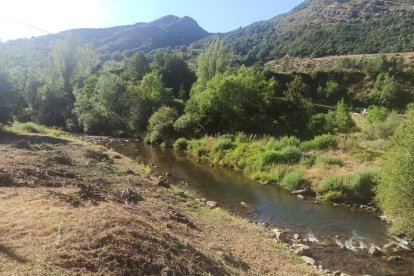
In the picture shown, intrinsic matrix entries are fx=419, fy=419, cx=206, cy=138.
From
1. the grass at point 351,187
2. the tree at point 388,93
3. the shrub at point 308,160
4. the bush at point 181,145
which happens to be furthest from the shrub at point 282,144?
the tree at point 388,93

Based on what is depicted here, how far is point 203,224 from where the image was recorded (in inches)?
730

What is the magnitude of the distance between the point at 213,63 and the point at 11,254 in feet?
201

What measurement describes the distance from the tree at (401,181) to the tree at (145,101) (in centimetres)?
4114

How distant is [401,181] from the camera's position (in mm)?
18938

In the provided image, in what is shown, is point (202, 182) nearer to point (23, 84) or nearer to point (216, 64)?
point (216, 64)

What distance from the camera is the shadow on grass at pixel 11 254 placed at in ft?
32.3

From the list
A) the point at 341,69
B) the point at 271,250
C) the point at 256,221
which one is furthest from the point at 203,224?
the point at 341,69

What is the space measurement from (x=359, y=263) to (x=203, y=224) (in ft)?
22.3

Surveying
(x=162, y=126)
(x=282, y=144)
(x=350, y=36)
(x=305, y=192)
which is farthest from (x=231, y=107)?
(x=350, y=36)

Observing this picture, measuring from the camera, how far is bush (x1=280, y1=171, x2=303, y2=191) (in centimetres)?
2964

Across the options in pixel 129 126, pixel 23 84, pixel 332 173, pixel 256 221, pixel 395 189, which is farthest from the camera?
pixel 23 84

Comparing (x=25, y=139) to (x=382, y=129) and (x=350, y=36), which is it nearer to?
(x=382, y=129)

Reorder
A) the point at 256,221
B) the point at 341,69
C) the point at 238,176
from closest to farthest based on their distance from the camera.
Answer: the point at 256,221, the point at 238,176, the point at 341,69

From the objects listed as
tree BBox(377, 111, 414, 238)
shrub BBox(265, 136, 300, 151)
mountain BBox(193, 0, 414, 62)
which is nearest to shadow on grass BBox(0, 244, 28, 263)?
tree BBox(377, 111, 414, 238)
